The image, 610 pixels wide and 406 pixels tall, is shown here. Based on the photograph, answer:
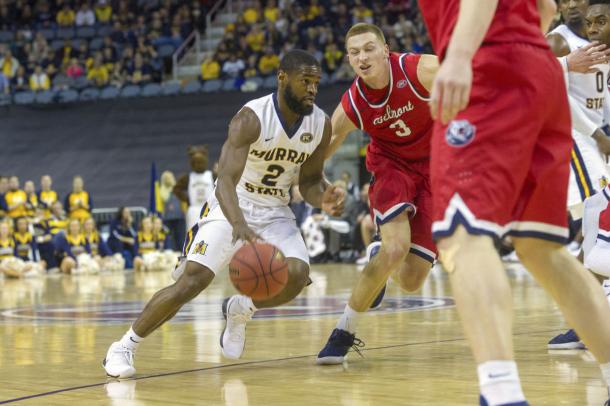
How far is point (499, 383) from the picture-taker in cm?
277

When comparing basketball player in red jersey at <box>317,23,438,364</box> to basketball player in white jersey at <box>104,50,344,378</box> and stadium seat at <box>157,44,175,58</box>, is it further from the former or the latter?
stadium seat at <box>157,44,175,58</box>

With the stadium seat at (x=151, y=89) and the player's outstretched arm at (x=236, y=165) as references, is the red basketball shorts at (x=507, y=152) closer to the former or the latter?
the player's outstretched arm at (x=236, y=165)

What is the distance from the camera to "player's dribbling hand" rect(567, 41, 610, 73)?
4.64 m

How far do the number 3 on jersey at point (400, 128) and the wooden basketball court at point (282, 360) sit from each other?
4.00 feet

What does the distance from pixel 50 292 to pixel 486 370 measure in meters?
10.2

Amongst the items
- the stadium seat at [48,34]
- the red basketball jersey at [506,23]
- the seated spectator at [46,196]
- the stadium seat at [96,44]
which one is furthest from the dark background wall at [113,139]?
the red basketball jersey at [506,23]

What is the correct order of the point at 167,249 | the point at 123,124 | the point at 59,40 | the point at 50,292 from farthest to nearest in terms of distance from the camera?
1. the point at 59,40
2. the point at 123,124
3. the point at 167,249
4. the point at 50,292

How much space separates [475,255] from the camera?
2898mm

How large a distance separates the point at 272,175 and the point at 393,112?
0.78 metres

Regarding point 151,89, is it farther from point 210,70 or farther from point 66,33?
point 66,33

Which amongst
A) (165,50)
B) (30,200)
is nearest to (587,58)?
(30,200)

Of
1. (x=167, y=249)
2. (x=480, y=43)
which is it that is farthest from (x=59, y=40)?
(x=480, y=43)

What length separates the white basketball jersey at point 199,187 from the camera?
50.0 ft

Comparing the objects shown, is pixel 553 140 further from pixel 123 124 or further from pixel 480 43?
pixel 123 124
